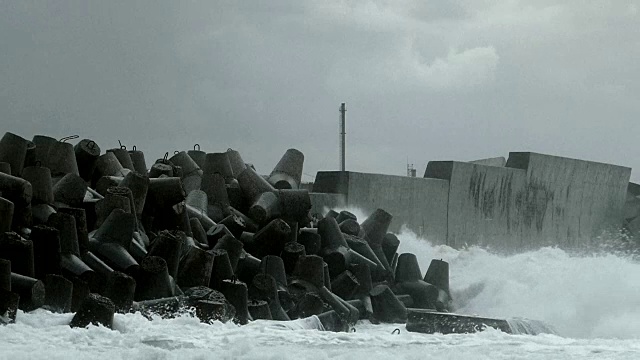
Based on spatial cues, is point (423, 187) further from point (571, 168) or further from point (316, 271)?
point (316, 271)

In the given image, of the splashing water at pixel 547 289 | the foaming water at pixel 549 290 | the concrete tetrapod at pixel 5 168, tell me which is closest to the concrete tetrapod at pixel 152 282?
the concrete tetrapod at pixel 5 168

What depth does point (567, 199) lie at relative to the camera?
2464 centimetres

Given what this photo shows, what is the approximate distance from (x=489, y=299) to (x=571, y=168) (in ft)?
30.7

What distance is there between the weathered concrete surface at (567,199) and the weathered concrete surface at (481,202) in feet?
1.26

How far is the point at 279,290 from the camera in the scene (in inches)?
458

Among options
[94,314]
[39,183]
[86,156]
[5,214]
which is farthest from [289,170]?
[94,314]

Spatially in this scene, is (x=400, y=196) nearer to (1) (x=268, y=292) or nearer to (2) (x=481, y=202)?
(2) (x=481, y=202)

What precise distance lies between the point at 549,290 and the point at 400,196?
11.8 feet

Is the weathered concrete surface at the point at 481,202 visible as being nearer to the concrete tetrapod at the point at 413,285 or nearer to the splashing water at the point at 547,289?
the splashing water at the point at 547,289

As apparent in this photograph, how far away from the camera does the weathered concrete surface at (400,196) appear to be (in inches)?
699

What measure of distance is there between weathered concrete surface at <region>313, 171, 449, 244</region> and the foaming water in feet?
1.43

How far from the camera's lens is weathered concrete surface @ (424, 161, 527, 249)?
818 inches

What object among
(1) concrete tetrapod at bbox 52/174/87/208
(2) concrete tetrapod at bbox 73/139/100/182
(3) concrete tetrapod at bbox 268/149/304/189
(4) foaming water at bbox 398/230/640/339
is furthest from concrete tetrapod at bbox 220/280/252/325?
(4) foaming water at bbox 398/230/640/339

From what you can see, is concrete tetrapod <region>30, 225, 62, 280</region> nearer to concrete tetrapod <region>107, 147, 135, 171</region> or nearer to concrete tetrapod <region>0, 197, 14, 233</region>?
concrete tetrapod <region>0, 197, 14, 233</region>
